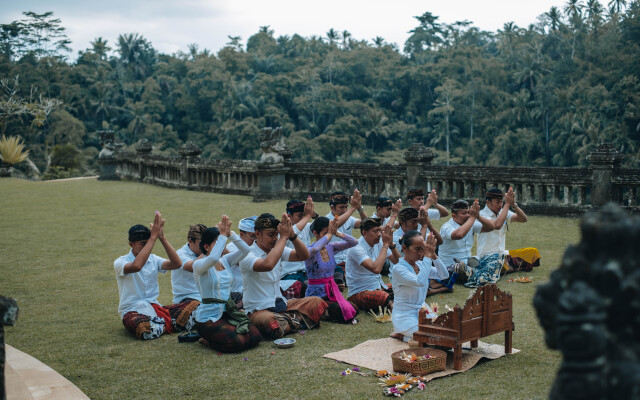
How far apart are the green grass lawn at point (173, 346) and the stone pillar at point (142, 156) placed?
942 centimetres

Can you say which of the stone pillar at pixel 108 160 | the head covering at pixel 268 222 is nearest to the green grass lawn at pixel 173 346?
the head covering at pixel 268 222

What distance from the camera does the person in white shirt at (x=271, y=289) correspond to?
6094mm

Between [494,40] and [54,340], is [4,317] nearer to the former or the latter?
[54,340]

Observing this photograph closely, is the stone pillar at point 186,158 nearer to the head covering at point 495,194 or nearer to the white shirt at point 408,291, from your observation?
the head covering at point 495,194

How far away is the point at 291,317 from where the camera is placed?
6.57 metres

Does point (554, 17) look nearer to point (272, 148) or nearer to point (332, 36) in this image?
point (332, 36)

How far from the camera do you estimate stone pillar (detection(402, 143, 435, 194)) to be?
13.5 meters

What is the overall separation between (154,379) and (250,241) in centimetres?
194

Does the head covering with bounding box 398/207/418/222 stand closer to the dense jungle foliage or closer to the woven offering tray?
the woven offering tray

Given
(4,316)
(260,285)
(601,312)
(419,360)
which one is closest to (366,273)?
(260,285)

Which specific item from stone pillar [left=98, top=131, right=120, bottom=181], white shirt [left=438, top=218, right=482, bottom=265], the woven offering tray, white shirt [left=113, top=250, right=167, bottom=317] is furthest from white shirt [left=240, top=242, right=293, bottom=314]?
stone pillar [left=98, top=131, right=120, bottom=181]

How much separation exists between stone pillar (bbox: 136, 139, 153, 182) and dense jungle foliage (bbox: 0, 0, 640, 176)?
21307 millimetres

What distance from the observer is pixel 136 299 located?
661cm

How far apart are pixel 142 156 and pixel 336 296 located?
1570cm
